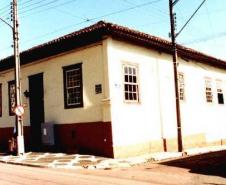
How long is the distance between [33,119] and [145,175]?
10202mm

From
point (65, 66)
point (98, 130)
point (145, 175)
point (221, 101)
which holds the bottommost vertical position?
point (145, 175)

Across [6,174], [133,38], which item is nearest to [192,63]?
[133,38]

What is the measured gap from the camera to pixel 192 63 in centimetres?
2094

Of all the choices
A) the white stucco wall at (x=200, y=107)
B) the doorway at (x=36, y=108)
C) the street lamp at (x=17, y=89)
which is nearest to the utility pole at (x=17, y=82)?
the street lamp at (x=17, y=89)

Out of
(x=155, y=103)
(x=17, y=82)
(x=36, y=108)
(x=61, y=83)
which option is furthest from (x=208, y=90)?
(x=17, y=82)

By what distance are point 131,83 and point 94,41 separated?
2504mm

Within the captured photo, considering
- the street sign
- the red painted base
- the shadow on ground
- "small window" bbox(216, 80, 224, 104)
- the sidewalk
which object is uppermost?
"small window" bbox(216, 80, 224, 104)

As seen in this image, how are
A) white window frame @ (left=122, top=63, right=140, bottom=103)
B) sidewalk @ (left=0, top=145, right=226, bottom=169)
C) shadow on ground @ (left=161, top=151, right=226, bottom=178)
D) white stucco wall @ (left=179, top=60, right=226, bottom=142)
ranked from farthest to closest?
white stucco wall @ (left=179, top=60, right=226, bottom=142) → white window frame @ (left=122, top=63, right=140, bottom=103) → sidewalk @ (left=0, top=145, right=226, bottom=169) → shadow on ground @ (left=161, top=151, right=226, bottom=178)

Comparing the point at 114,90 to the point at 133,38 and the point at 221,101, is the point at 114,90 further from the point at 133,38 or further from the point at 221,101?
the point at 221,101

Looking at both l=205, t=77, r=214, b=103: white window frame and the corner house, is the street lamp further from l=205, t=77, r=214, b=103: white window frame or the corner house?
l=205, t=77, r=214, b=103: white window frame

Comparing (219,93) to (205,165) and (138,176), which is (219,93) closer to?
(205,165)

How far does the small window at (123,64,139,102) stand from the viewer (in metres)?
15.9

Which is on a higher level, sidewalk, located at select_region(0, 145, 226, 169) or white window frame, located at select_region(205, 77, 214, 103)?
white window frame, located at select_region(205, 77, 214, 103)

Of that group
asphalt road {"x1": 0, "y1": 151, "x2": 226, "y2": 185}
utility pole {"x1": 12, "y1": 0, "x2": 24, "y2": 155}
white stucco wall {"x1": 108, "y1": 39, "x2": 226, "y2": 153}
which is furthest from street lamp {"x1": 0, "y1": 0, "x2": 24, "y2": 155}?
asphalt road {"x1": 0, "y1": 151, "x2": 226, "y2": 185}
